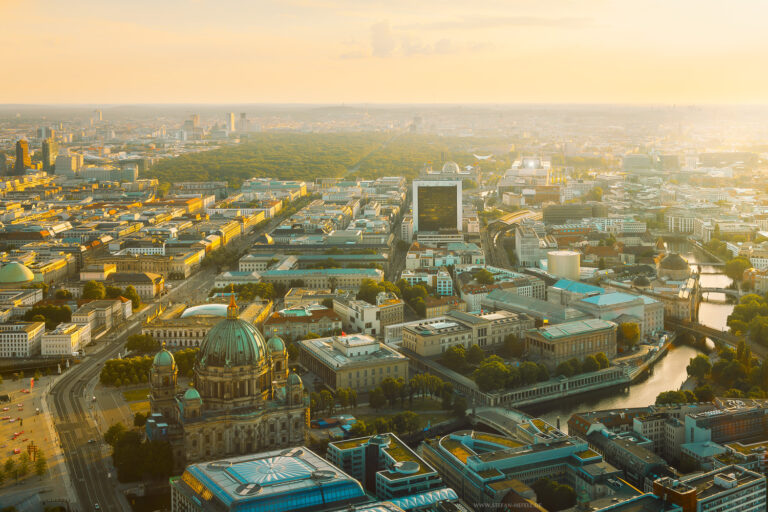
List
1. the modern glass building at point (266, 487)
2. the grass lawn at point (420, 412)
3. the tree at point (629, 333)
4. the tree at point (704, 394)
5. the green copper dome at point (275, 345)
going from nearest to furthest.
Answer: the modern glass building at point (266, 487) < the green copper dome at point (275, 345) < the grass lawn at point (420, 412) < the tree at point (704, 394) < the tree at point (629, 333)

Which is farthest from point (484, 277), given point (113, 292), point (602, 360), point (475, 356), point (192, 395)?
point (192, 395)

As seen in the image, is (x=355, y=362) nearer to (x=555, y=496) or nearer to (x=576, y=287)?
(x=555, y=496)

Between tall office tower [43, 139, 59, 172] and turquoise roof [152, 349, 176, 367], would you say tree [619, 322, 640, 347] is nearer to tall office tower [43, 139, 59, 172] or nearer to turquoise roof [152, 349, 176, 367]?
turquoise roof [152, 349, 176, 367]

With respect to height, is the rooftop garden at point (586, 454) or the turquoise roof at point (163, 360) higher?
the turquoise roof at point (163, 360)

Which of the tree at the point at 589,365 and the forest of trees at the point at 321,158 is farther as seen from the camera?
the forest of trees at the point at 321,158

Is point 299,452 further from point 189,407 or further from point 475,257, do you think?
point 475,257

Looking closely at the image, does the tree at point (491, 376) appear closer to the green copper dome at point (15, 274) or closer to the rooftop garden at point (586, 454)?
the rooftop garden at point (586, 454)

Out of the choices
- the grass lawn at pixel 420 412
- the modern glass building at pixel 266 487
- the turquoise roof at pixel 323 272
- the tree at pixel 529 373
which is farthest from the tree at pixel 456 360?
the turquoise roof at pixel 323 272
